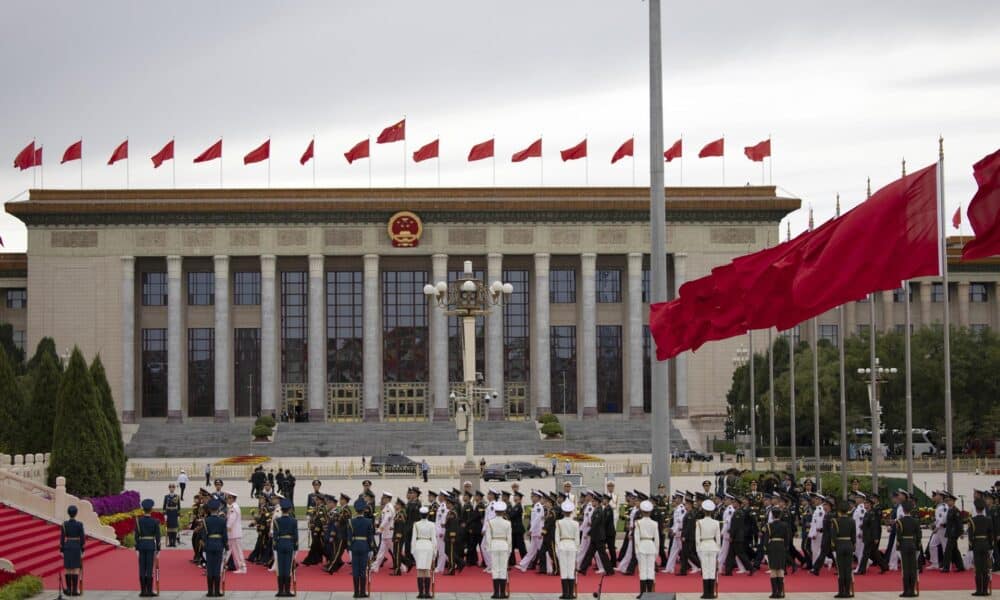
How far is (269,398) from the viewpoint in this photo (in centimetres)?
8412

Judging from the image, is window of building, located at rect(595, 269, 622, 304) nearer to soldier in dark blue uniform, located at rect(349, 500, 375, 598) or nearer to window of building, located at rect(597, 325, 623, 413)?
window of building, located at rect(597, 325, 623, 413)

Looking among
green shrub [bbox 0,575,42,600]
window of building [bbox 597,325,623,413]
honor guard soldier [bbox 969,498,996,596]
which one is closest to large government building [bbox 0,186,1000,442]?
window of building [bbox 597,325,623,413]

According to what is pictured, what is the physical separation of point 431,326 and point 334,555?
60.2m

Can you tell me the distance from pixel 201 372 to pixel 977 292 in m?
53.2

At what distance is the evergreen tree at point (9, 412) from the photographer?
38656mm

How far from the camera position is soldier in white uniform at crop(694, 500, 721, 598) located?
23.0m

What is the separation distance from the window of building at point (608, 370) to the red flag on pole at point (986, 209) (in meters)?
73.5

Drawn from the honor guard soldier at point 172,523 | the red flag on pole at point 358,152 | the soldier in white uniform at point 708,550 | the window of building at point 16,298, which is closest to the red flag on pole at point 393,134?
the red flag on pole at point 358,152

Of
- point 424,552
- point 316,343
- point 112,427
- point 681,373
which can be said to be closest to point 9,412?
point 112,427

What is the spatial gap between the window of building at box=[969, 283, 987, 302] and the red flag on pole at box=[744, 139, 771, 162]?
102 ft

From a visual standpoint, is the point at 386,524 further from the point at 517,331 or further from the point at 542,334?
the point at 517,331

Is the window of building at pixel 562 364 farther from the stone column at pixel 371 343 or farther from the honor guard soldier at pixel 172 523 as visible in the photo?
the honor guard soldier at pixel 172 523

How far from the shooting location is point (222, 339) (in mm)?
84562

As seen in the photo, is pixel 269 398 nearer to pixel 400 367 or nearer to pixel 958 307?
pixel 400 367
